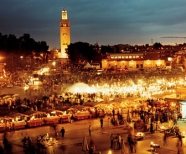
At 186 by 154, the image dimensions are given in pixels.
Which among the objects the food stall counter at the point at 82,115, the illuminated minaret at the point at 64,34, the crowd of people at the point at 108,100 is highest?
the illuminated minaret at the point at 64,34

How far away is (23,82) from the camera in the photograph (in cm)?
4578

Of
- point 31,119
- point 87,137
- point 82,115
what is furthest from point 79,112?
point 87,137

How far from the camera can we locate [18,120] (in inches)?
849

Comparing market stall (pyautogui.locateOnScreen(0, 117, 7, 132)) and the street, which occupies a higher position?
market stall (pyautogui.locateOnScreen(0, 117, 7, 132))

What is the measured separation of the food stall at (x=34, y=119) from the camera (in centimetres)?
2180

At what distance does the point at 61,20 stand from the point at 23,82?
74846 millimetres

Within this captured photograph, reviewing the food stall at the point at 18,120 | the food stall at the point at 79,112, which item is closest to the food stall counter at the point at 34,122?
the food stall at the point at 18,120

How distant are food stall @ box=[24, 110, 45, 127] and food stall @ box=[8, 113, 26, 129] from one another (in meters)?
0.31

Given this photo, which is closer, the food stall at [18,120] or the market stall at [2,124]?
the market stall at [2,124]

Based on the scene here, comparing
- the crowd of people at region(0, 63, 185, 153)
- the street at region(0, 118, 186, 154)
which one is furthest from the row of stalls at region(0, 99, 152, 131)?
the crowd of people at region(0, 63, 185, 153)

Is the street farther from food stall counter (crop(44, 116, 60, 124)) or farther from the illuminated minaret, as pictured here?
the illuminated minaret

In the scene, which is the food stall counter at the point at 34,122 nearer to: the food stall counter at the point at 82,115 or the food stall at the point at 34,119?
the food stall at the point at 34,119

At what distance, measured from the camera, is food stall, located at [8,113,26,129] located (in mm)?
21278

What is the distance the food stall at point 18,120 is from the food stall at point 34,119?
314 mm
